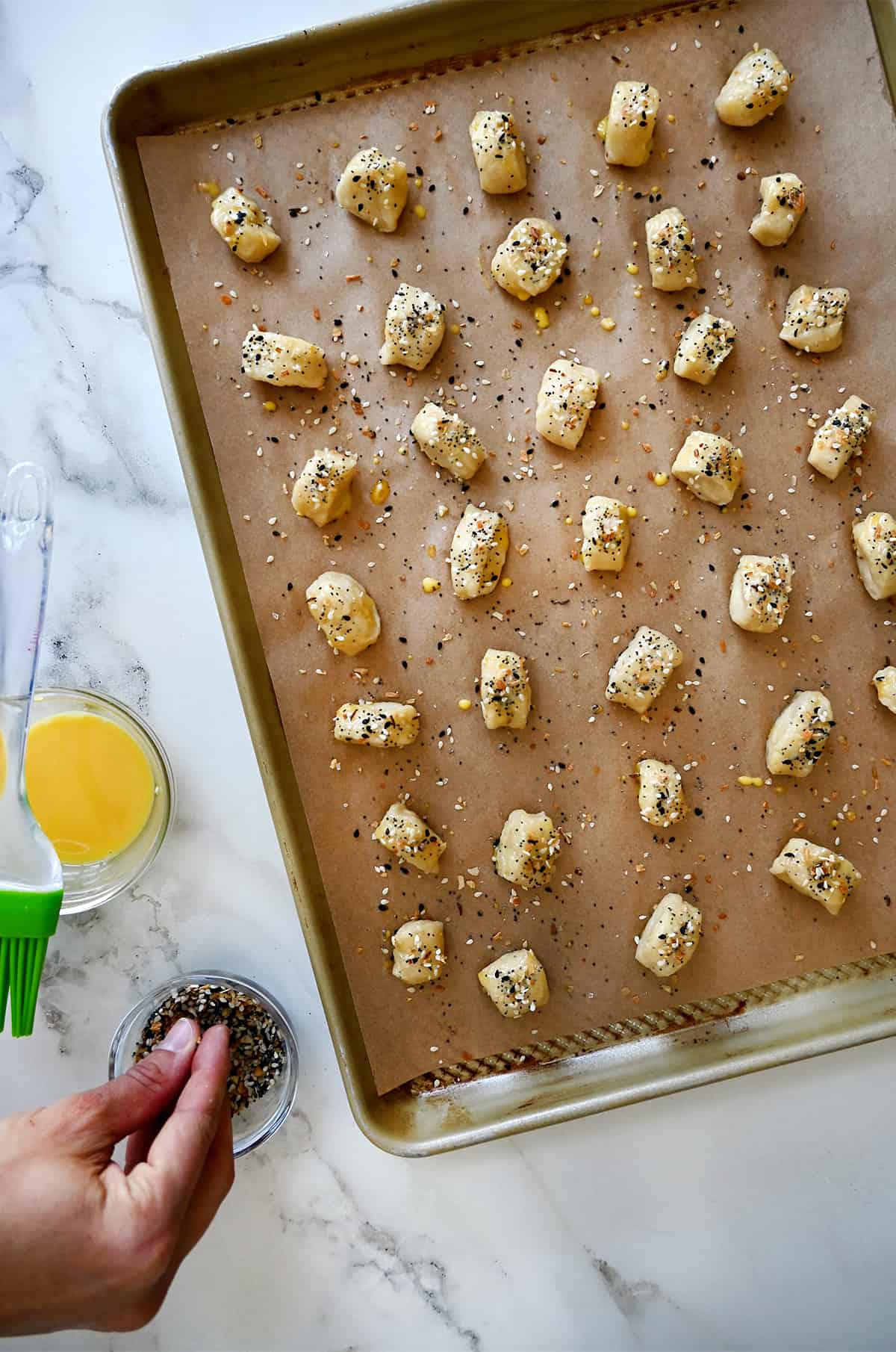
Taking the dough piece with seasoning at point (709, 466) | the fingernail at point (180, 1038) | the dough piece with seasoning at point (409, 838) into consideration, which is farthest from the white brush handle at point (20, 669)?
the dough piece with seasoning at point (709, 466)

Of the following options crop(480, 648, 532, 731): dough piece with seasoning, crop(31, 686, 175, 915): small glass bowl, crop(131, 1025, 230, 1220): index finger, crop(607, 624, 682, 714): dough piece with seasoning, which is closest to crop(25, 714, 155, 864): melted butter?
crop(31, 686, 175, 915): small glass bowl

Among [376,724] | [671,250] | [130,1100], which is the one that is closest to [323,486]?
[376,724]

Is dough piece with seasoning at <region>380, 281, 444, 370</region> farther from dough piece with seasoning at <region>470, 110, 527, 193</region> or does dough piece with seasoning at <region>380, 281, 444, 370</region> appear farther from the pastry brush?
the pastry brush

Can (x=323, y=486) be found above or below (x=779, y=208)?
below

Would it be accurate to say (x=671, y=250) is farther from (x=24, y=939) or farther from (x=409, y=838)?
(x=24, y=939)

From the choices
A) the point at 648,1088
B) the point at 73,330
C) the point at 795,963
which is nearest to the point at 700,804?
the point at 795,963

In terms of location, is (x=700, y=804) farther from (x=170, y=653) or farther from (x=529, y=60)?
(x=529, y=60)
